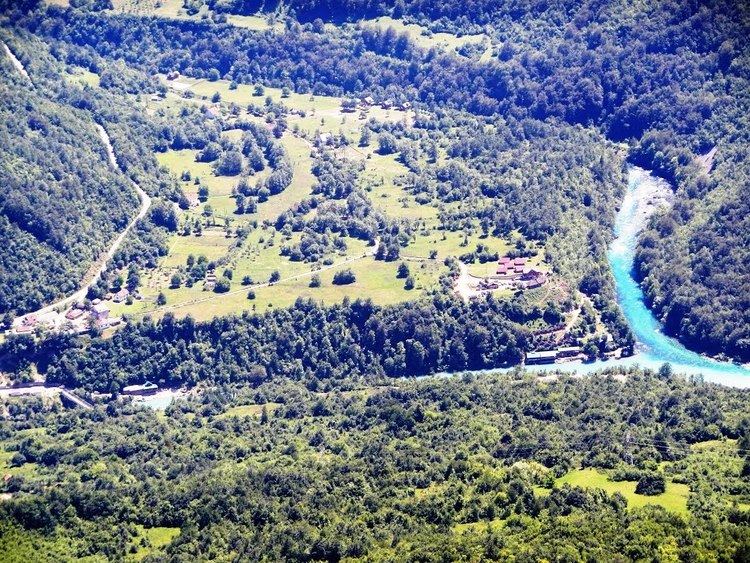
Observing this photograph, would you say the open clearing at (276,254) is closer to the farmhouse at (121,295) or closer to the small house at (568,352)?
the farmhouse at (121,295)

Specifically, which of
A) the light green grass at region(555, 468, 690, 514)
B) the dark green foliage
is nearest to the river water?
the dark green foliage

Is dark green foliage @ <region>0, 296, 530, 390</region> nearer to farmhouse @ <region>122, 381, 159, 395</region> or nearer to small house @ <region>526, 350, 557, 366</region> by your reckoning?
farmhouse @ <region>122, 381, 159, 395</region>

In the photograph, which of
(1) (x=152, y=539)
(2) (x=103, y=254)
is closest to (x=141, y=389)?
(2) (x=103, y=254)

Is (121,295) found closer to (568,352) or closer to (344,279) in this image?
(344,279)

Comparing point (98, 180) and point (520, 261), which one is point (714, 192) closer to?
point (520, 261)

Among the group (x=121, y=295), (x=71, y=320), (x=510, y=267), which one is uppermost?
(x=510, y=267)

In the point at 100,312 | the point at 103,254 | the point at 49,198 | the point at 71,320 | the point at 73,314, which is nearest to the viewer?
the point at 71,320
